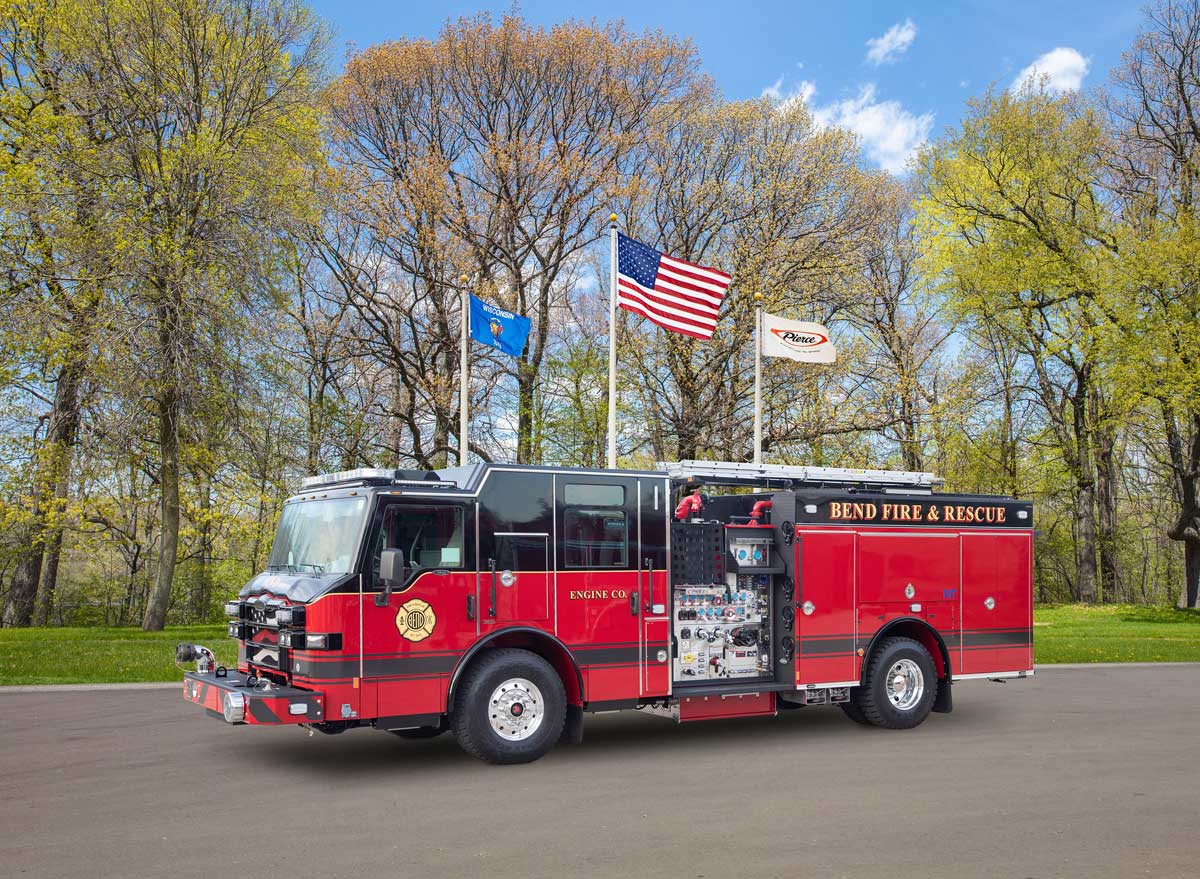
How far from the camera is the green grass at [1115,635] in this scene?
2166cm

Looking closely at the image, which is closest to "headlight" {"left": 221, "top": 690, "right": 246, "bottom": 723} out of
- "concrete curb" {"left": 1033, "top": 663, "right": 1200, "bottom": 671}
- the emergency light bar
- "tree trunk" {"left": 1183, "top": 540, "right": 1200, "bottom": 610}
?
the emergency light bar

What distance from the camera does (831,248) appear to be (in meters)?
34.2

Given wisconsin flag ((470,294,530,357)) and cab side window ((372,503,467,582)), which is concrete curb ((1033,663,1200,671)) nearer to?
wisconsin flag ((470,294,530,357))

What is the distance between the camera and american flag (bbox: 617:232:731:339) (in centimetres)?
1767

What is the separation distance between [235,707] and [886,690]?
23.8 ft

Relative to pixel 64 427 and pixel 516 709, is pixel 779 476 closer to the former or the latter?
pixel 516 709

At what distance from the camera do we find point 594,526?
10797mm

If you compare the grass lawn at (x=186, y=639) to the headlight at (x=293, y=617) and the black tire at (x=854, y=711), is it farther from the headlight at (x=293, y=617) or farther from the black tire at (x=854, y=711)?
the black tire at (x=854, y=711)

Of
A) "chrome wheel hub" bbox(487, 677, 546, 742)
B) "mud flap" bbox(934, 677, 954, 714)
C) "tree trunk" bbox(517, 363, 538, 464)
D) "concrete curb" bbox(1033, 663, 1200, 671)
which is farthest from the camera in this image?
"tree trunk" bbox(517, 363, 538, 464)

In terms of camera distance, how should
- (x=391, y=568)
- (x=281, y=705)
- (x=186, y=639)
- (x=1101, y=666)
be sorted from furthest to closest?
(x=186, y=639)
(x=1101, y=666)
(x=391, y=568)
(x=281, y=705)

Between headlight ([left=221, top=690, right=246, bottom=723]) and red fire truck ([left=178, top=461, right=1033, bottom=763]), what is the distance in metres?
0.03

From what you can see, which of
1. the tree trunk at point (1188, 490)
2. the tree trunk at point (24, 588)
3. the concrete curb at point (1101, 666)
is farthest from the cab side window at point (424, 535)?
the tree trunk at point (1188, 490)

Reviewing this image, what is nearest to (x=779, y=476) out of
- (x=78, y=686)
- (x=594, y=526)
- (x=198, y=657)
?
(x=594, y=526)

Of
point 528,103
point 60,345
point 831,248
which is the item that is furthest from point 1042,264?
point 60,345
